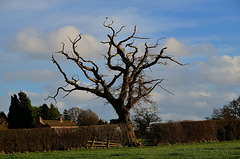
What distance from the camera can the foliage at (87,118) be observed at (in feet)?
223

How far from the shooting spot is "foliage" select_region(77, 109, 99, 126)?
6785 cm

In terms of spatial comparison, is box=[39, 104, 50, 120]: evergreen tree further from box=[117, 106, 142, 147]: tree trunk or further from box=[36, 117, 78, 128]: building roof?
box=[117, 106, 142, 147]: tree trunk

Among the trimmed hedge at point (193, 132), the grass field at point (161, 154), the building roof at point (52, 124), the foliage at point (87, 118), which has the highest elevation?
the foliage at point (87, 118)

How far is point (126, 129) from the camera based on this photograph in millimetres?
24625

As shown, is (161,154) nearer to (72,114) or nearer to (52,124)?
(52,124)

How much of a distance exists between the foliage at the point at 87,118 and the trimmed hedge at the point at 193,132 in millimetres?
43222

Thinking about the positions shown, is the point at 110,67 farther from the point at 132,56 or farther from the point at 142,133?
the point at 142,133

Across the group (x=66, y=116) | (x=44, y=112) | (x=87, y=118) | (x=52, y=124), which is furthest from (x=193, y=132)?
(x=66, y=116)

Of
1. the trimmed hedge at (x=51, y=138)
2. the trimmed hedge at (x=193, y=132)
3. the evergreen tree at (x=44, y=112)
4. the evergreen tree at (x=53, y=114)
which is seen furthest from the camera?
the evergreen tree at (x=53, y=114)

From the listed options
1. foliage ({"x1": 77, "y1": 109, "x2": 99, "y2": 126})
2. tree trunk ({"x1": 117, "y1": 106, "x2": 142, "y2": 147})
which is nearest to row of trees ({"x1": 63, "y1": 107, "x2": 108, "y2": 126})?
foliage ({"x1": 77, "y1": 109, "x2": 99, "y2": 126})

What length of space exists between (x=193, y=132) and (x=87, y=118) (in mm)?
45538

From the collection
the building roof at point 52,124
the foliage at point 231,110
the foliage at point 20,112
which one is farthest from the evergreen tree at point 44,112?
the foliage at point 231,110

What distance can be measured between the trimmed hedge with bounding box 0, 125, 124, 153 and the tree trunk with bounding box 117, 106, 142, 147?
558mm

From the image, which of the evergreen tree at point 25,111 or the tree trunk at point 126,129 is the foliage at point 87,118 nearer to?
the evergreen tree at point 25,111
